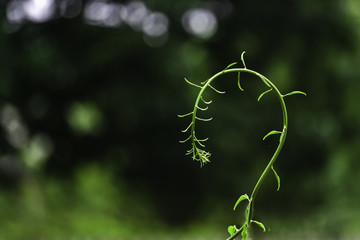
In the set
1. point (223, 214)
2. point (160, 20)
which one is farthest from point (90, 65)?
point (223, 214)

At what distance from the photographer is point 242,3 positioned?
21.4ft

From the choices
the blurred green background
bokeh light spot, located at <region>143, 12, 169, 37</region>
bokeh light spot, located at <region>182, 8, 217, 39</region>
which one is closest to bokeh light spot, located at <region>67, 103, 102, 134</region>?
the blurred green background

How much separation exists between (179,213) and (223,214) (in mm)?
498

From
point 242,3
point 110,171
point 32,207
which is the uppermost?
point 242,3

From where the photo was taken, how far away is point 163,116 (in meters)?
5.82

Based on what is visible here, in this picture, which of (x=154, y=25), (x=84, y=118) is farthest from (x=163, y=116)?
(x=84, y=118)

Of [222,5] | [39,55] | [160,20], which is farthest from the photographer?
[222,5]

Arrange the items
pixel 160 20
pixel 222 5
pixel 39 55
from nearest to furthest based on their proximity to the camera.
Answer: pixel 39 55 < pixel 160 20 < pixel 222 5

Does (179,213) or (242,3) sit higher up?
(242,3)

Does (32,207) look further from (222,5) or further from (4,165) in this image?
(222,5)

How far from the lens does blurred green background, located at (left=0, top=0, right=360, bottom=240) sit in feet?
19.2

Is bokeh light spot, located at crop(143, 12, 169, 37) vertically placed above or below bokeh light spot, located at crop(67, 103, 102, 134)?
above

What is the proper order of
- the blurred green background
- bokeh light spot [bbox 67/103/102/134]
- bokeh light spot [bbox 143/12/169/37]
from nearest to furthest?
the blurred green background, bokeh light spot [bbox 143/12/169/37], bokeh light spot [bbox 67/103/102/134]

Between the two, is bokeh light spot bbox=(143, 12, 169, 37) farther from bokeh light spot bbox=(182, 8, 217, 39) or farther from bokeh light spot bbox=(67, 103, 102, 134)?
bokeh light spot bbox=(67, 103, 102, 134)
